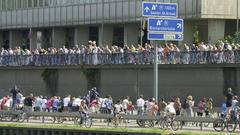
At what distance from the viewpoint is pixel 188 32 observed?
260 ft

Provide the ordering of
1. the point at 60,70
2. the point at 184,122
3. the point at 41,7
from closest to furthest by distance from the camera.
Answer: the point at 184,122 < the point at 60,70 < the point at 41,7

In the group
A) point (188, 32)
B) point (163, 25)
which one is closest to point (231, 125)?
point (163, 25)

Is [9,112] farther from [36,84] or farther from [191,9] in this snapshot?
Answer: [191,9]

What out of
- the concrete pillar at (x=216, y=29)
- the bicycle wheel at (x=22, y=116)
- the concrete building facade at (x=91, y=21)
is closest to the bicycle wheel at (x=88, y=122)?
the bicycle wheel at (x=22, y=116)

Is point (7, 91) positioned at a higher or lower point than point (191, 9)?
lower

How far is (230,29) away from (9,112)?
105 ft

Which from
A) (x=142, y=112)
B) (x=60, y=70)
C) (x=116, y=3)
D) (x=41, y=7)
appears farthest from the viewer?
(x=41, y=7)

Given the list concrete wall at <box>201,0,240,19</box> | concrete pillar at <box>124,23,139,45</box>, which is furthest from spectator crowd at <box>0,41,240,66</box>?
concrete pillar at <box>124,23,139,45</box>

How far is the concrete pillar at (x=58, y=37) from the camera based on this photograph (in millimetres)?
94500

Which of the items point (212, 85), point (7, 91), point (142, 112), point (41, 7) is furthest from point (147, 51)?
point (41, 7)

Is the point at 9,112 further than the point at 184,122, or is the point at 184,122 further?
the point at 9,112

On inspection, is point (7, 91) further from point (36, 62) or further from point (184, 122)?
point (184, 122)

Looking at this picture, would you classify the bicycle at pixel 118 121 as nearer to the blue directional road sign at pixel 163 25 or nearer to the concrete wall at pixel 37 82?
the blue directional road sign at pixel 163 25

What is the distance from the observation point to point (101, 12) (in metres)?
87.2
